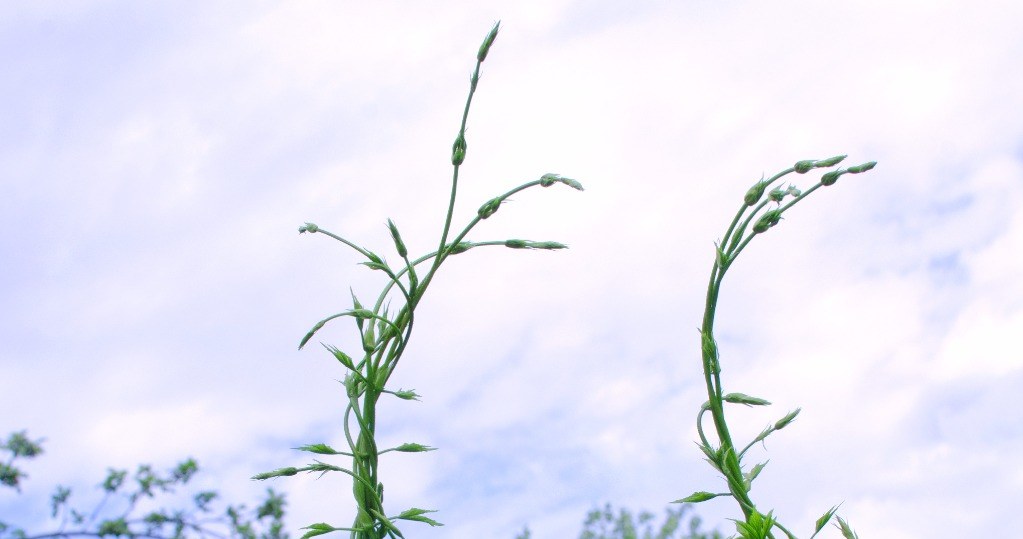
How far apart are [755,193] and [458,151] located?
1.05ft

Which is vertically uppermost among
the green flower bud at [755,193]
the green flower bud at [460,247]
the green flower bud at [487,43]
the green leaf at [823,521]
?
the green flower bud at [487,43]

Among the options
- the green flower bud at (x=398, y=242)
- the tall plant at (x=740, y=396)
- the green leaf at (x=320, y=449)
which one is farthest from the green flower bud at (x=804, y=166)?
the green leaf at (x=320, y=449)

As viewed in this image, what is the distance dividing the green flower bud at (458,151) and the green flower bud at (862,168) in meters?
0.42

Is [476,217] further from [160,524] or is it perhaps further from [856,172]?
[160,524]

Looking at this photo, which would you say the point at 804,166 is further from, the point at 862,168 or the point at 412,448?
the point at 412,448

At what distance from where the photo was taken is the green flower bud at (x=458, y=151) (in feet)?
3.40

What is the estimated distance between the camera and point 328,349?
1.07m

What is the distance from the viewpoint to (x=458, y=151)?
3.41 feet

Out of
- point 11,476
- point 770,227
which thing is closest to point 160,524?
point 11,476

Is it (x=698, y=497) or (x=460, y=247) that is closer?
(x=698, y=497)

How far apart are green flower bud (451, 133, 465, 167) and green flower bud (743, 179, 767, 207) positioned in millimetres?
307

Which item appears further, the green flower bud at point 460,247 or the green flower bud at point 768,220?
the green flower bud at point 460,247

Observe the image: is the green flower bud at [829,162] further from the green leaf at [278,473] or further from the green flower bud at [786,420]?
the green leaf at [278,473]

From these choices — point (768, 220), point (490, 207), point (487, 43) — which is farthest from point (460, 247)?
point (768, 220)
